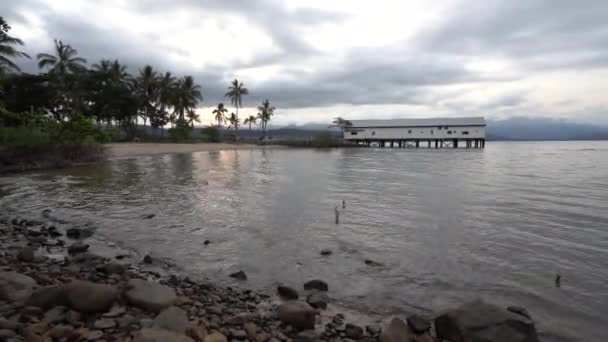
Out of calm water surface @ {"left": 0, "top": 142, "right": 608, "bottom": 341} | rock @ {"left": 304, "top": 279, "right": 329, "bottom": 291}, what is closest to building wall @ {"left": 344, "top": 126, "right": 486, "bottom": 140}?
calm water surface @ {"left": 0, "top": 142, "right": 608, "bottom": 341}

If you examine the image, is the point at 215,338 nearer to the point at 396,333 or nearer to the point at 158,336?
the point at 158,336

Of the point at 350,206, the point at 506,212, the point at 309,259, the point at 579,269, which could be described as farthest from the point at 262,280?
the point at 506,212

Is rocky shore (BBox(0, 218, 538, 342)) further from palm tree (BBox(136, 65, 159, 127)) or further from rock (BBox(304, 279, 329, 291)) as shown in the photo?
palm tree (BBox(136, 65, 159, 127))

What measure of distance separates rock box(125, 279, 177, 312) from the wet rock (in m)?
0.81

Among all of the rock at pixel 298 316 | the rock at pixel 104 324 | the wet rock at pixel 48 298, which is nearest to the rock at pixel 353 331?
the rock at pixel 298 316

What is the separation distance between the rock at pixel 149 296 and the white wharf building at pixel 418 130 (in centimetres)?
8453

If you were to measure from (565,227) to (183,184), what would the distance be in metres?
17.9

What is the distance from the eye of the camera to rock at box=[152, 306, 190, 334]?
14.6ft

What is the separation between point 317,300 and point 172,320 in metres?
2.38

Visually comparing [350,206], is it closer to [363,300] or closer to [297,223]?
[297,223]

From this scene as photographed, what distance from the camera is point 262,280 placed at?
7.33 metres

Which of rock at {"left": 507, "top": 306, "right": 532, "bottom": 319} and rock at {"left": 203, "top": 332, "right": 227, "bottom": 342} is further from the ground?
Result: rock at {"left": 203, "top": 332, "right": 227, "bottom": 342}

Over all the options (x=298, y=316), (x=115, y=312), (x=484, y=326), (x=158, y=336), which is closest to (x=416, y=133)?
(x=484, y=326)

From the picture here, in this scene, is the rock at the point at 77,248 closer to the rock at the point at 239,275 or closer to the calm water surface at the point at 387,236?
the calm water surface at the point at 387,236
